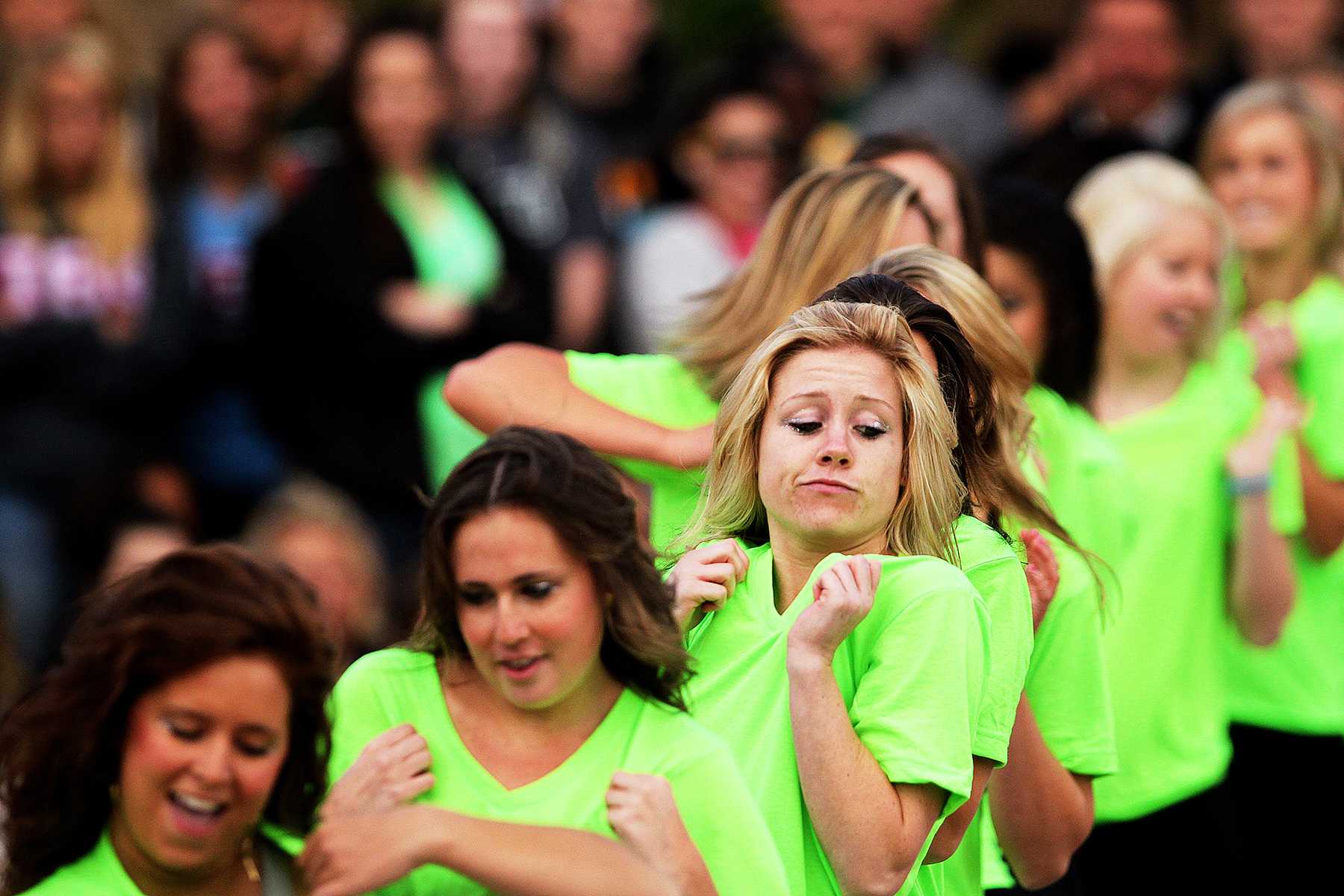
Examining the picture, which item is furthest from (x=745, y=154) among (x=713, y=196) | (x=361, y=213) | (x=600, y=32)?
(x=361, y=213)

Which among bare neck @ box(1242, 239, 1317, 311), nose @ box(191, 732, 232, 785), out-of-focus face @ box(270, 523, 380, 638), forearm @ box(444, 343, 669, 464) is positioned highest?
bare neck @ box(1242, 239, 1317, 311)

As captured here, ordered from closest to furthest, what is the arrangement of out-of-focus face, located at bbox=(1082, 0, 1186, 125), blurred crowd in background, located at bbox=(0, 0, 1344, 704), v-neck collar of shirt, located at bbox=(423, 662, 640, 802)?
v-neck collar of shirt, located at bbox=(423, 662, 640, 802)
blurred crowd in background, located at bbox=(0, 0, 1344, 704)
out-of-focus face, located at bbox=(1082, 0, 1186, 125)

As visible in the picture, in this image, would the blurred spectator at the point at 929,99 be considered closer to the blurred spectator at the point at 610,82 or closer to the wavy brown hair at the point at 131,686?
the blurred spectator at the point at 610,82

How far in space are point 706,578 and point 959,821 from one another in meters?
0.56

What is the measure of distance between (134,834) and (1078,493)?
2.10 metres

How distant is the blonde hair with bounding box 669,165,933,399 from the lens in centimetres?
387

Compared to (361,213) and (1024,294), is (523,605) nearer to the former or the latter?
(1024,294)

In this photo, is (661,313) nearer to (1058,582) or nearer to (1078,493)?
(1078,493)

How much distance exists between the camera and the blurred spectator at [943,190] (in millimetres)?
4098

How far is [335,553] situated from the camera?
6.65 m

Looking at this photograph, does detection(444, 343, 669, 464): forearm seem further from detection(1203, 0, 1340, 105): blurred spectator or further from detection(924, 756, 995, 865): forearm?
detection(1203, 0, 1340, 105): blurred spectator

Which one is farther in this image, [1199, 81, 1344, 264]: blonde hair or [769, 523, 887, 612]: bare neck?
[1199, 81, 1344, 264]: blonde hair

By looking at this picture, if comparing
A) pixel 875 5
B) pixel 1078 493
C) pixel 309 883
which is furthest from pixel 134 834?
pixel 875 5

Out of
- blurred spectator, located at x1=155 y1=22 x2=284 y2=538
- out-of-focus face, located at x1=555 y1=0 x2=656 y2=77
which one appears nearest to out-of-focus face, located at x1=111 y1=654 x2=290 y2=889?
blurred spectator, located at x1=155 y1=22 x2=284 y2=538
